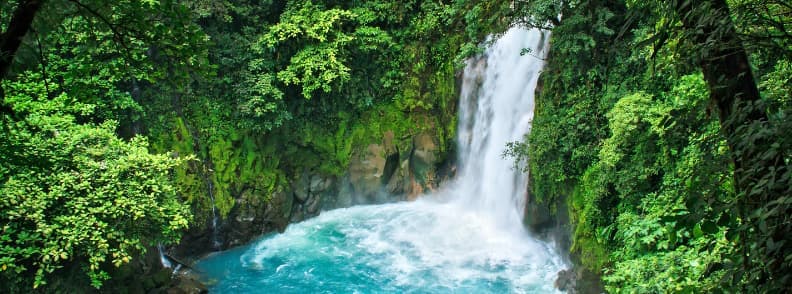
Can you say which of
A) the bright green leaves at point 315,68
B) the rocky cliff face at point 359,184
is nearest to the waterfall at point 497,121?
the rocky cliff face at point 359,184

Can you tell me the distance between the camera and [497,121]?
1259 cm

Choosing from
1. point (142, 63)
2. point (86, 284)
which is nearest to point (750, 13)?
point (142, 63)

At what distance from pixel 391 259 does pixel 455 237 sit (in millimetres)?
1619

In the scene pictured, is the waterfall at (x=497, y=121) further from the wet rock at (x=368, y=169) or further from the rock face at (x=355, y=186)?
the wet rock at (x=368, y=169)

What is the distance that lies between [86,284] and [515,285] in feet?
22.9

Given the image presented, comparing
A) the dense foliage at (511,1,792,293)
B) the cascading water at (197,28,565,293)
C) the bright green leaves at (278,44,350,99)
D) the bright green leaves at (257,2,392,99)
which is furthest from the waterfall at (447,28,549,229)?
the bright green leaves at (278,44,350,99)

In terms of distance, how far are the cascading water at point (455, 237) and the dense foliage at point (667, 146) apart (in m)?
1.59

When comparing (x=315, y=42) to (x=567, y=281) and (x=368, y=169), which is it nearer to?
(x=368, y=169)

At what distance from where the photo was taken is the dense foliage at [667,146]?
7.33ft

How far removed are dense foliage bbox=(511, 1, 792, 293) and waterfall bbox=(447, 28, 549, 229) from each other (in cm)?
147

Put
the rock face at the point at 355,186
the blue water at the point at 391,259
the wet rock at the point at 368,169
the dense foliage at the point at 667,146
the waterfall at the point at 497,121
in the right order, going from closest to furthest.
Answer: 1. the dense foliage at the point at 667,146
2. the blue water at the point at 391,259
3. the waterfall at the point at 497,121
4. the rock face at the point at 355,186
5. the wet rock at the point at 368,169

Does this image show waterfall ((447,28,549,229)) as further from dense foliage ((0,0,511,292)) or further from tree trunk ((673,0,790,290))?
tree trunk ((673,0,790,290))

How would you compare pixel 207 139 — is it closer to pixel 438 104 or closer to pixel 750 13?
pixel 438 104

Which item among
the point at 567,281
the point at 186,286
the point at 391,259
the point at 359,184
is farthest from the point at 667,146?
the point at 359,184
